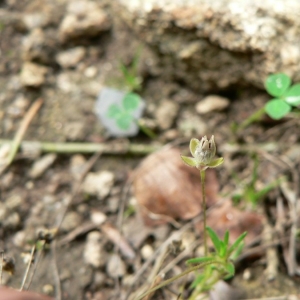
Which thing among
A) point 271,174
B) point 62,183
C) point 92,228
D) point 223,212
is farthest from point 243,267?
point 62,183

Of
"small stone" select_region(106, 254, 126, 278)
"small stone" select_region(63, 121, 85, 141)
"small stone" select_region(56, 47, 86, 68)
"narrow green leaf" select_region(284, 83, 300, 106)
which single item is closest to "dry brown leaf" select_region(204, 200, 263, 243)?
"small stone" select_region(106, 254, 126, 278)

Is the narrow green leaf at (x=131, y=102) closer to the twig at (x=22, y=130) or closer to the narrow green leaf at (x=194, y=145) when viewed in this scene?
the twig at (x=22, y=130)

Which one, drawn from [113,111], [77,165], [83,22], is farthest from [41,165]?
[83,22]

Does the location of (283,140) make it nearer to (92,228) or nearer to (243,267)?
(243,267)

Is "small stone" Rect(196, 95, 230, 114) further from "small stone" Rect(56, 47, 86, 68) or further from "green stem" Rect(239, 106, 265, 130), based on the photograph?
"small stone" Rect(56, 47, 86, 68)

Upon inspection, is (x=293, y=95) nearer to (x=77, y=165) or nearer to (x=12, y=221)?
(x=77, y=165)

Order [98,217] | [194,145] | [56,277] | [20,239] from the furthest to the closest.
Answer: [98,217]
[20,239]
[56,277]
[194,145]

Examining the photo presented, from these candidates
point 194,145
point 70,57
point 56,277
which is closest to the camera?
point 194,145
